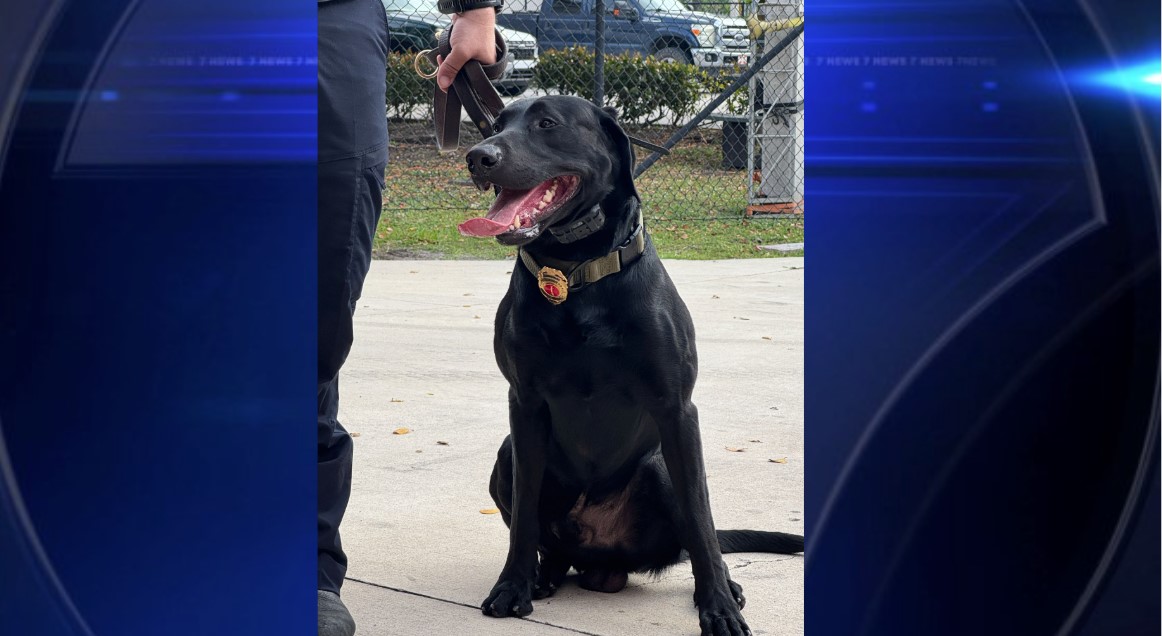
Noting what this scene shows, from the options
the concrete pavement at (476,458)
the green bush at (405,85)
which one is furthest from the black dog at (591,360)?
the green bush at (405,85)

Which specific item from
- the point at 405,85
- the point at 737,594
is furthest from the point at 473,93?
the point at 405,85

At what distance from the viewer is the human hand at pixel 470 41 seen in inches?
111

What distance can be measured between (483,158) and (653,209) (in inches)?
315

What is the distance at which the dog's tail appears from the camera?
3201 mm

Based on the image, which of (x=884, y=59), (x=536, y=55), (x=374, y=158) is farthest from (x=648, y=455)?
(x=536, y=55)

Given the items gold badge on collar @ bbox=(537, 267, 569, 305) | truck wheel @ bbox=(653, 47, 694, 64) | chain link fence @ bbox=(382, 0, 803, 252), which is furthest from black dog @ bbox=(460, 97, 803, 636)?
truck wheel @ bbox=(653, 47, 694, 64)

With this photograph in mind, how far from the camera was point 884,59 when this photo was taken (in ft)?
5.76

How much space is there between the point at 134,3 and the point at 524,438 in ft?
4.39

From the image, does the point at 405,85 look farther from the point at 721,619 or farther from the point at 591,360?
the point at 721,619

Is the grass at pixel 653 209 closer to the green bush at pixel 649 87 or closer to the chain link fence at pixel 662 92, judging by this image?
the chain link fence at pixel 662 92

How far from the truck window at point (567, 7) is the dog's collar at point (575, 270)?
9.51 meters

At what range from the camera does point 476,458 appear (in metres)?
4.16

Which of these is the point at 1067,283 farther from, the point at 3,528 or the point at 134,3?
the point at 3,528

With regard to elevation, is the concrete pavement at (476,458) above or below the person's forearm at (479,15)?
below
